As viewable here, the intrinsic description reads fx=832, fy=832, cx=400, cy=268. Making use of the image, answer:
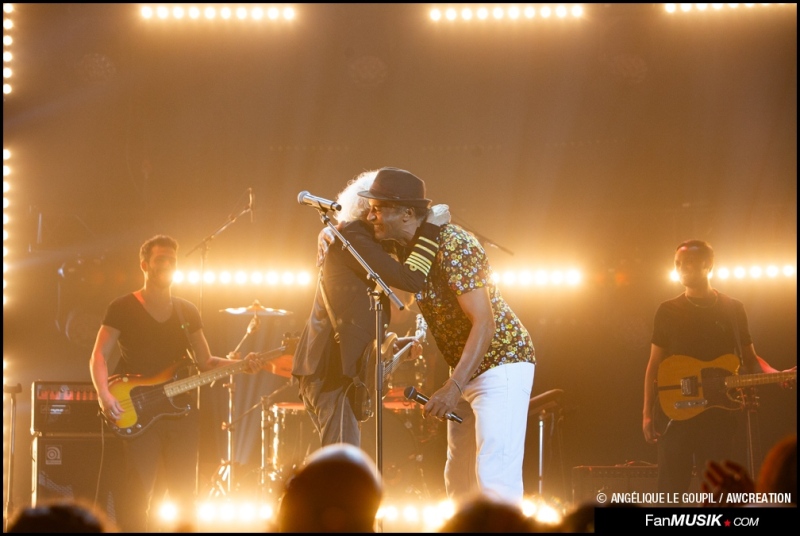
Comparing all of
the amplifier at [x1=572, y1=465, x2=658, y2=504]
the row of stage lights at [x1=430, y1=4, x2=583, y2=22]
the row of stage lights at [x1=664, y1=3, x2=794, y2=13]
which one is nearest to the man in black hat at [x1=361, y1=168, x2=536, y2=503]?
the amplifier at [x1=572, y1=465, x2=658, y2=504]

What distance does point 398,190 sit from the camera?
12.6 ft

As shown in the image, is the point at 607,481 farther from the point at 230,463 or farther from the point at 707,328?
the point at 230,463

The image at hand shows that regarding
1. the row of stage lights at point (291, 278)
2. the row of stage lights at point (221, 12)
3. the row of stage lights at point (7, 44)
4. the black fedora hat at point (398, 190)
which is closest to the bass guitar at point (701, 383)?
the row of stage lights at point (291, 278)

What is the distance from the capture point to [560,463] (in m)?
7.52

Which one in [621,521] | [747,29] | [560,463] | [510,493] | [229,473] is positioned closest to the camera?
[621,521]

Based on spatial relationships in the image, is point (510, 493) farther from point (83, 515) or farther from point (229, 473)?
point (229, 473)

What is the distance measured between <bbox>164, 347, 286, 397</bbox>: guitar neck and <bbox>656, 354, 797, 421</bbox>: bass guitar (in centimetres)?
276

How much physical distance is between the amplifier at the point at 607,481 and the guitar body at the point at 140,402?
9.73 feet

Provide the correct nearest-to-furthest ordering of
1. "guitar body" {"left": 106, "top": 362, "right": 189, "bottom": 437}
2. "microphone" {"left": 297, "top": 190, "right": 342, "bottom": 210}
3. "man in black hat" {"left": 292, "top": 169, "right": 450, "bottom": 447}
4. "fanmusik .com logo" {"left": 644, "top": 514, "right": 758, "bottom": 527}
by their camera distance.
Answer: "fanmusik .com logo" {"left": 644, "top": 514, "right": 758, "bottom": 527}, "microphone" {"left": 297, "top": 190, "right": 342, "bottom": 210}, "man in black hat" {"left": 292, "top": 169, "right": 450, "bottom": 447}, "guitar body" {"left": 106, "top": 362, "right": 189, "bottom": 437}

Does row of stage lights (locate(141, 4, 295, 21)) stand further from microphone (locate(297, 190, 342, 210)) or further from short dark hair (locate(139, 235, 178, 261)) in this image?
microphone (locate(297, 190, 342, 210))

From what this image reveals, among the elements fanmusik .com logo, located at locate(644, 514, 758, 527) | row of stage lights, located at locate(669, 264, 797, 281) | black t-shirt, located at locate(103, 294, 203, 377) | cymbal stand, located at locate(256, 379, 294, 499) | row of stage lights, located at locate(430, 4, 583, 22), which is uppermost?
row of stage lights, located at locate(430, 4, 583, 22)

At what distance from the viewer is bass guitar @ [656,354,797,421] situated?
5652 millimetres

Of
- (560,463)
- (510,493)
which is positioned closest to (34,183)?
(560,463)

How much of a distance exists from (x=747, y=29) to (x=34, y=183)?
22.9 ft
